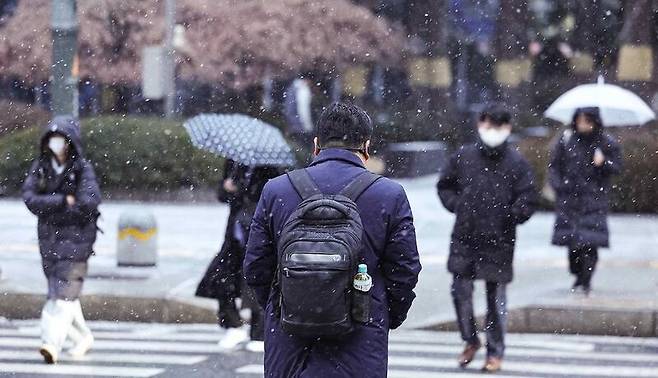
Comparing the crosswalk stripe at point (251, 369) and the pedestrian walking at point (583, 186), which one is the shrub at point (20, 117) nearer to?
the pedestrian walking at point (583, 186)

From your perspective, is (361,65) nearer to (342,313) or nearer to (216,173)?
(216,173)

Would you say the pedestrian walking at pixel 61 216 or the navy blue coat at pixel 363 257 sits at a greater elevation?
the navy blue coat at pixel 363 257

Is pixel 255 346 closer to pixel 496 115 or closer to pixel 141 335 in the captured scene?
pixel 141 335

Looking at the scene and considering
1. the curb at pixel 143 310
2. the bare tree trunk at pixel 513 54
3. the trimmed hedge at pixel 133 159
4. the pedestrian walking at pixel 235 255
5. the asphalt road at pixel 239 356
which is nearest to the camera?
the asphalt road at pixel 239 356

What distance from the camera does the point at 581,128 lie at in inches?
463

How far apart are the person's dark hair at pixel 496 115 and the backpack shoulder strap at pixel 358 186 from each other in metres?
3.87

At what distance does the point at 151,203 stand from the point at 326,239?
56.4ft

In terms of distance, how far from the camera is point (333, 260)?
4844mm

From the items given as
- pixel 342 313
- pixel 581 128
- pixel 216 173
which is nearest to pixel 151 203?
pixel 216 173

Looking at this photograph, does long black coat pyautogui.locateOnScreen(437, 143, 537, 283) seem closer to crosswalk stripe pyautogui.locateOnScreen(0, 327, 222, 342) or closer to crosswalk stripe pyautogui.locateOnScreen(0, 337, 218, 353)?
crosswalk stripe pyautogui.locateOnScreen(0, 337, 218, 353)

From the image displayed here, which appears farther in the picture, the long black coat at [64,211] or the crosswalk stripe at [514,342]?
the crosswalk stripe at [514,342]

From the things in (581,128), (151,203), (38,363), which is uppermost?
(581,128)

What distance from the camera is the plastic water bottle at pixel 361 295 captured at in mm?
4957

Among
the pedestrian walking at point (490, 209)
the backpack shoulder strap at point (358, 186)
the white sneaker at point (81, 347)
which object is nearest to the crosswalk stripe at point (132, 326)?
the white sneaker at point (81, 347)
